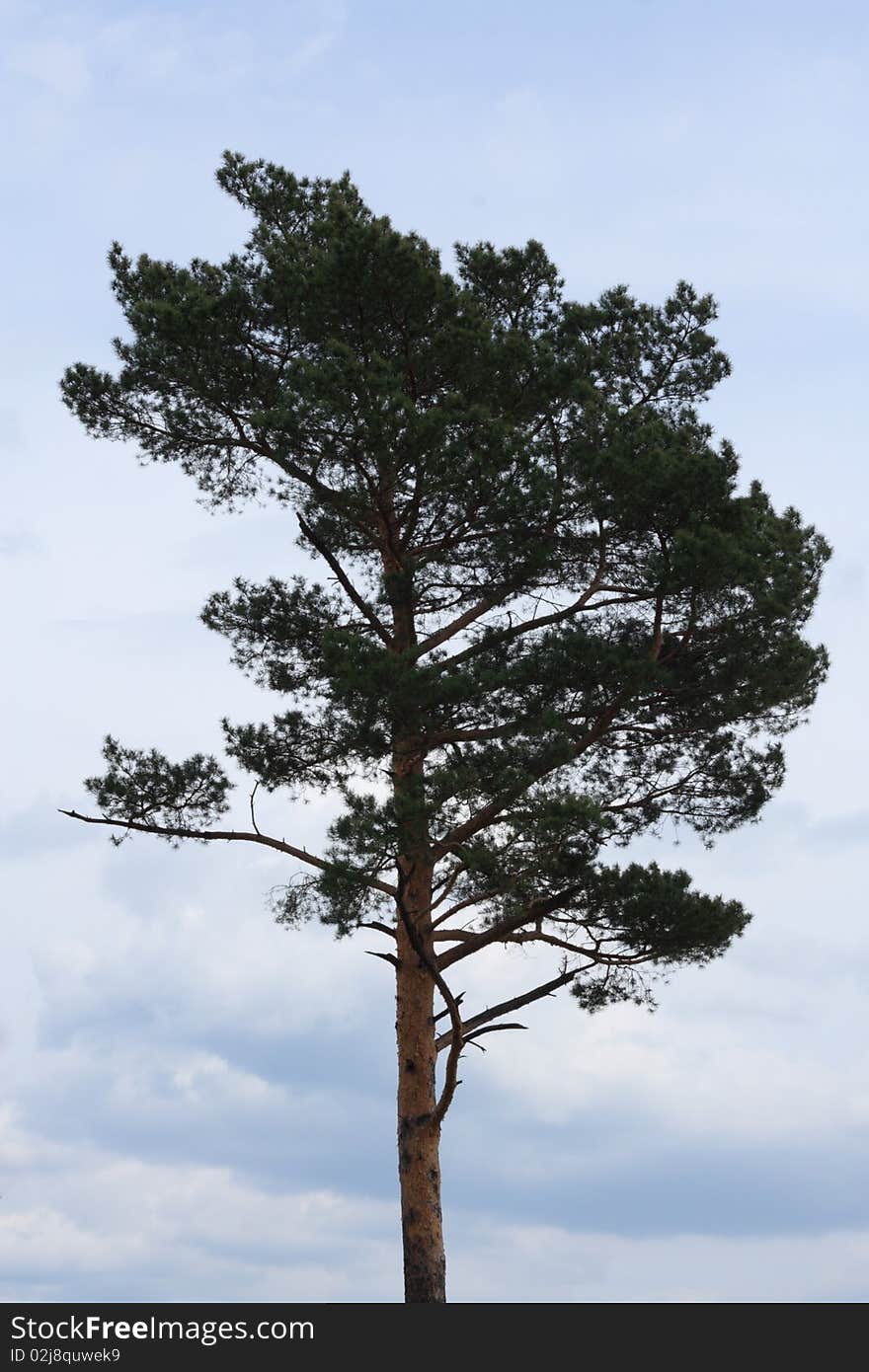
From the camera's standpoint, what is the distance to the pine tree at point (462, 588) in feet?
45.2

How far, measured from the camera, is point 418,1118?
1442 cm

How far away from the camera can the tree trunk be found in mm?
13977

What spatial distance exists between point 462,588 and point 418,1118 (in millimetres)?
5644

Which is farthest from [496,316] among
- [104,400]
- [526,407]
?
[104,400]

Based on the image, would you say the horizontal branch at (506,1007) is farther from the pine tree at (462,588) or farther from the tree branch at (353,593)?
the tree branch at (353,593)

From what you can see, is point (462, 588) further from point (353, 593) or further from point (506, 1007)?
point (506, 1007)

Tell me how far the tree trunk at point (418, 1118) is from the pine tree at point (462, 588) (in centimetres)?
3

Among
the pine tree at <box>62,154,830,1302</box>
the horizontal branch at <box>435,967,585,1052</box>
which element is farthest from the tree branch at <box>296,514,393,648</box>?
the horizontal branch at <box>435,967,585,1052</box>

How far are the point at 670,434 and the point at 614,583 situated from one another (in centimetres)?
186

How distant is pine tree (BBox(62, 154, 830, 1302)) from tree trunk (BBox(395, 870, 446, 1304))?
28 mm

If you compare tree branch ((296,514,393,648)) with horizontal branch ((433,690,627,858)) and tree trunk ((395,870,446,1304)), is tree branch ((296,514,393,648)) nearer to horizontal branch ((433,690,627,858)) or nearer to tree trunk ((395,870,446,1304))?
horizontal branch ((433,690,627,858))

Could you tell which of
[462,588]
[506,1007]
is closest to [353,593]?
[462,588]

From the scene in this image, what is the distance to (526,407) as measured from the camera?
14859 mm
